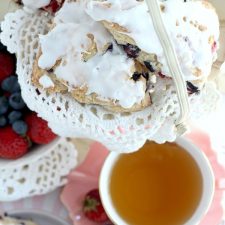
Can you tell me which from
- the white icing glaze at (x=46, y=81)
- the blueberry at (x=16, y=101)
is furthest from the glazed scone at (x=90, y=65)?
the blueberry at (x=16, y=101)

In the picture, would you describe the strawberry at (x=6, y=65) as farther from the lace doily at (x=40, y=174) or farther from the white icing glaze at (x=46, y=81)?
the white icing glaze at (x=46, y=81)

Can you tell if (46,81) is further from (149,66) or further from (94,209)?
(94,209)

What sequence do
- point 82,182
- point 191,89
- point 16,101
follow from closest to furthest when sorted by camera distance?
point 191,89 → point 16,101 → point 82,182

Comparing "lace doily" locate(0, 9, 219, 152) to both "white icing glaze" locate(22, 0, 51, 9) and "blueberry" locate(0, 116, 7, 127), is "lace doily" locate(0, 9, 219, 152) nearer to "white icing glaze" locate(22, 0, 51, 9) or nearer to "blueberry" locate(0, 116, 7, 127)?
"white icing glaze" locate(22, 0, 51, 9)

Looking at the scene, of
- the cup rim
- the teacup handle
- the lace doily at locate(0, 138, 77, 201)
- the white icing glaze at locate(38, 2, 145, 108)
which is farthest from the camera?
the lace doily at locate(0, 138, 77, 201)

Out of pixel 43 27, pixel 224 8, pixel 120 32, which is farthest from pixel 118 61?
pixel 224 8

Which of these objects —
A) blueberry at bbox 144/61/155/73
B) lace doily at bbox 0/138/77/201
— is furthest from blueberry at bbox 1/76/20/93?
blueberry at bbox 144/61/155/73

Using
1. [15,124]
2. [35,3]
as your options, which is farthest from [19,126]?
[35,3]
